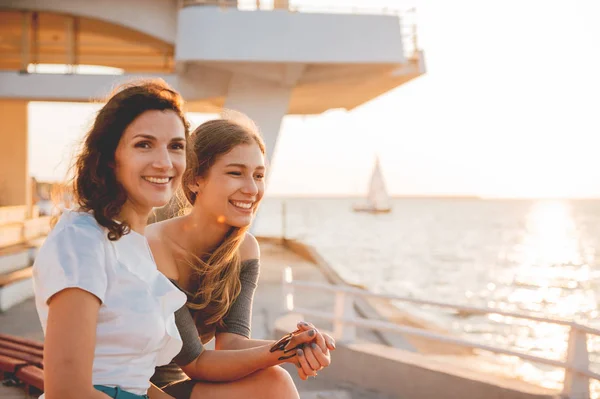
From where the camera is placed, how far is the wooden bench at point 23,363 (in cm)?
430

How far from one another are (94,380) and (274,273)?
39.9 feet

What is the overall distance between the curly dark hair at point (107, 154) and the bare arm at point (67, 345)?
0.98ft

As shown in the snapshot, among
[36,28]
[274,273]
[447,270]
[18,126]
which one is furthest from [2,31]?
[447,270]

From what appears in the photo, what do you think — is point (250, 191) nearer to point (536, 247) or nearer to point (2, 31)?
point (2, 31)

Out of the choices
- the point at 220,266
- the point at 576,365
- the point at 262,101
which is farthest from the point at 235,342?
the point at 262,101

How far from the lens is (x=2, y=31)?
15.0 meters

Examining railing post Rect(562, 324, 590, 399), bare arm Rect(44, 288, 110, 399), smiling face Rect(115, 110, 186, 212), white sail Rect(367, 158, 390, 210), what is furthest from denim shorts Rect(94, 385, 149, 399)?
white sail Rect(367, 158, 390, 210)

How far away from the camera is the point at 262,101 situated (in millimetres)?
14906

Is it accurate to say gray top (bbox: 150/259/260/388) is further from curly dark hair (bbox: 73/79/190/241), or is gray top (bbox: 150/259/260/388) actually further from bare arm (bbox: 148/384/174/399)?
curly dark hair (bbox: 73/79/190/241)

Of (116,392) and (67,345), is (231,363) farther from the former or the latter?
→ (67,345)

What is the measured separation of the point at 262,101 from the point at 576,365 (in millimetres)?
10976

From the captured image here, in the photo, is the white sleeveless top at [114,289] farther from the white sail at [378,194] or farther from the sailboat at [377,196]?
the white sail at [378,194]

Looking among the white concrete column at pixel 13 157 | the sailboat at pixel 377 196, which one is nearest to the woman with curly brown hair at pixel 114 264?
the white concrete column at pixel 13 157

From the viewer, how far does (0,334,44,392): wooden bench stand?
430 cm
